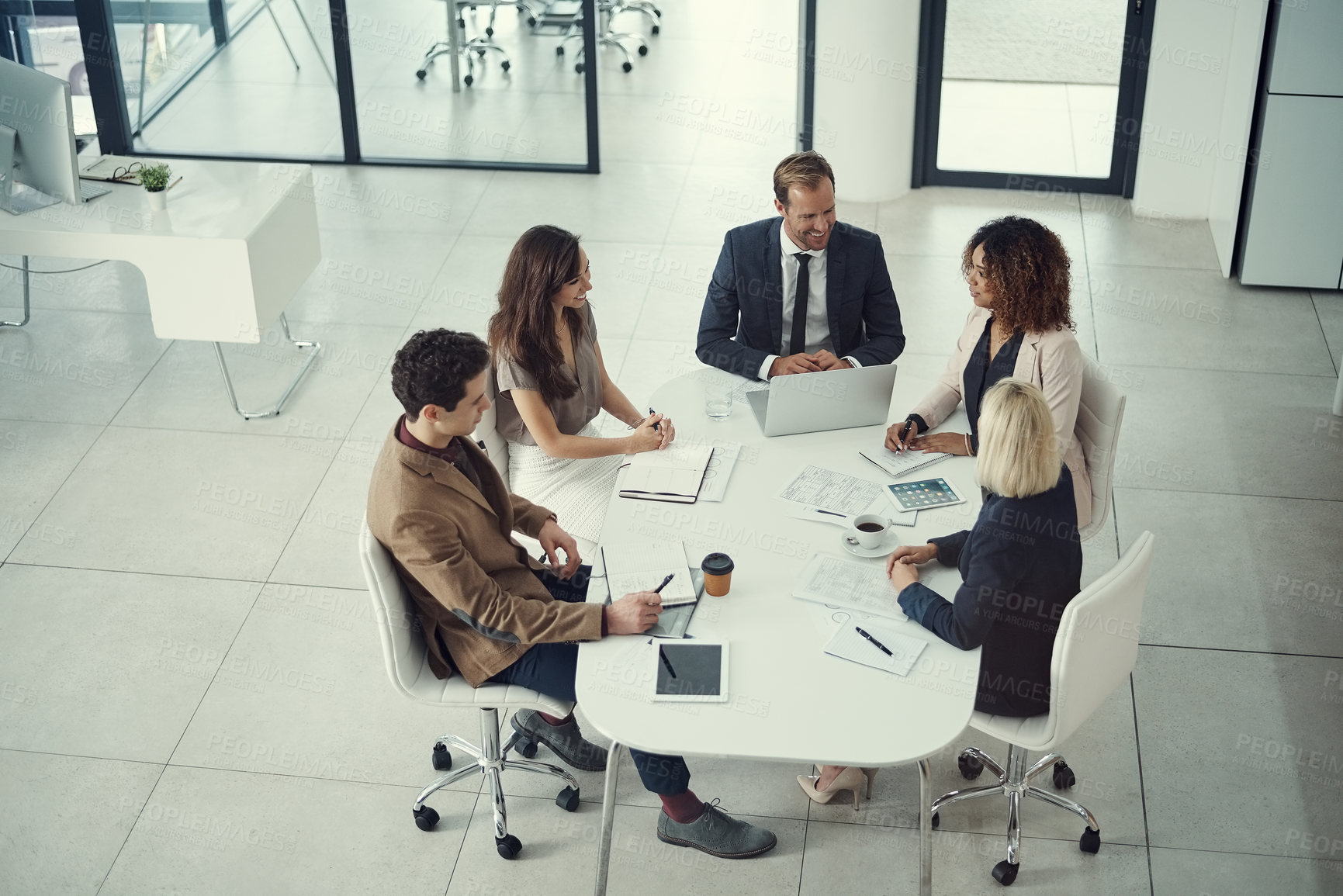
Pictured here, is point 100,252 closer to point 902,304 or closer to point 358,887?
point 358,887

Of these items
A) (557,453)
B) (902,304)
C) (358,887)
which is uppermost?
(557,453)

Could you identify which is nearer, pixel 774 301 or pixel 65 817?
pixel 65 817

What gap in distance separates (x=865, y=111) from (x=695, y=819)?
433 cm

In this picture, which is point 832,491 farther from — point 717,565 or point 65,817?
point 65,817

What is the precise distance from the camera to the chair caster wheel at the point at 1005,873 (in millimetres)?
3191

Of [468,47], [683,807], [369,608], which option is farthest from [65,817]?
[468,47]

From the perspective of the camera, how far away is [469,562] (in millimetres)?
2934

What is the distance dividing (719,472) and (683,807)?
853 millimetres

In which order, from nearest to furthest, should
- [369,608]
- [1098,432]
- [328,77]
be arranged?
[1098,432] < [369,608] < [328,77]

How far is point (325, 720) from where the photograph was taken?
3764mm

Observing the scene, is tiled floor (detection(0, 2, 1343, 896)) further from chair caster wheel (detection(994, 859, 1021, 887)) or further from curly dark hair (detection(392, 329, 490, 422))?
curly dark hair (detection(392, 329, 490, 422))

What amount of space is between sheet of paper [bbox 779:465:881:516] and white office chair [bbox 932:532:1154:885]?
23.5 inches

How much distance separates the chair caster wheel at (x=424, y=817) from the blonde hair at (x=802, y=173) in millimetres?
1982

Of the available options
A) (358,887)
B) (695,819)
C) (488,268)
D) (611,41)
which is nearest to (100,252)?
(488,268)
